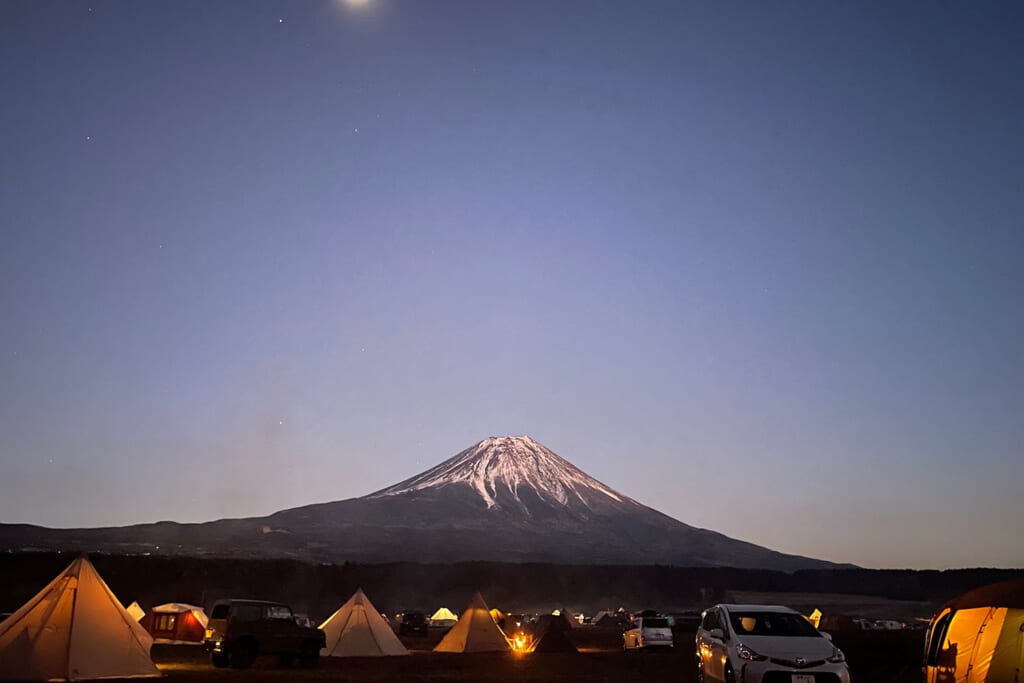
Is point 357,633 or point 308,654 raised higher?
point 357,633

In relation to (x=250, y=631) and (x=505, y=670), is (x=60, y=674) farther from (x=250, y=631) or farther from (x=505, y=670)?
Answer: (x=505, y=670)

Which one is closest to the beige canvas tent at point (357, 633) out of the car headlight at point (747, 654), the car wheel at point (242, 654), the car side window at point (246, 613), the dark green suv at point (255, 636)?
the dark green suv at point (255, 636)

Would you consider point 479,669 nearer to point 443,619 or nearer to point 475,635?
point 475,635

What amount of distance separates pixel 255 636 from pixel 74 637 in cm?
739

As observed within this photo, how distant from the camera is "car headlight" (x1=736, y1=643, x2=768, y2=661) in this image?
1494 centimetres

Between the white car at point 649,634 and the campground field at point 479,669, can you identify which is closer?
the campground field at point 479,669

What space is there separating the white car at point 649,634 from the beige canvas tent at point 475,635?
5.86m

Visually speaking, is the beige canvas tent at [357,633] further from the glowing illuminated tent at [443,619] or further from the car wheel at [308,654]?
the glowing illuminated tent at [443,619]

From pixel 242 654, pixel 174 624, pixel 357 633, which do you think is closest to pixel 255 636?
pixel 242 654

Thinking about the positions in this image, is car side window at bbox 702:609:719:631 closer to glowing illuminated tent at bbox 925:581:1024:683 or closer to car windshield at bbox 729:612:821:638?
car windshield at bbox 729:612:821:638

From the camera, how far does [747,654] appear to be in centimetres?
1505

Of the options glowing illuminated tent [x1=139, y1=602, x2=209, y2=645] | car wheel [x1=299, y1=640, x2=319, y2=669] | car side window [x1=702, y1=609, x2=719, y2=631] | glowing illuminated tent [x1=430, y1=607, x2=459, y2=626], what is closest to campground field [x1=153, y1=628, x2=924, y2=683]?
car wheel [x1=299, y1=640, x2=319, y2=669]

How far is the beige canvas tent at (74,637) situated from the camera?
22094mm

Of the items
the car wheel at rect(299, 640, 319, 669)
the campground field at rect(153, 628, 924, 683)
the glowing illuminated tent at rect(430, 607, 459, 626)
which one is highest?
the car wheel at rect(299, 640, 319, 669)
